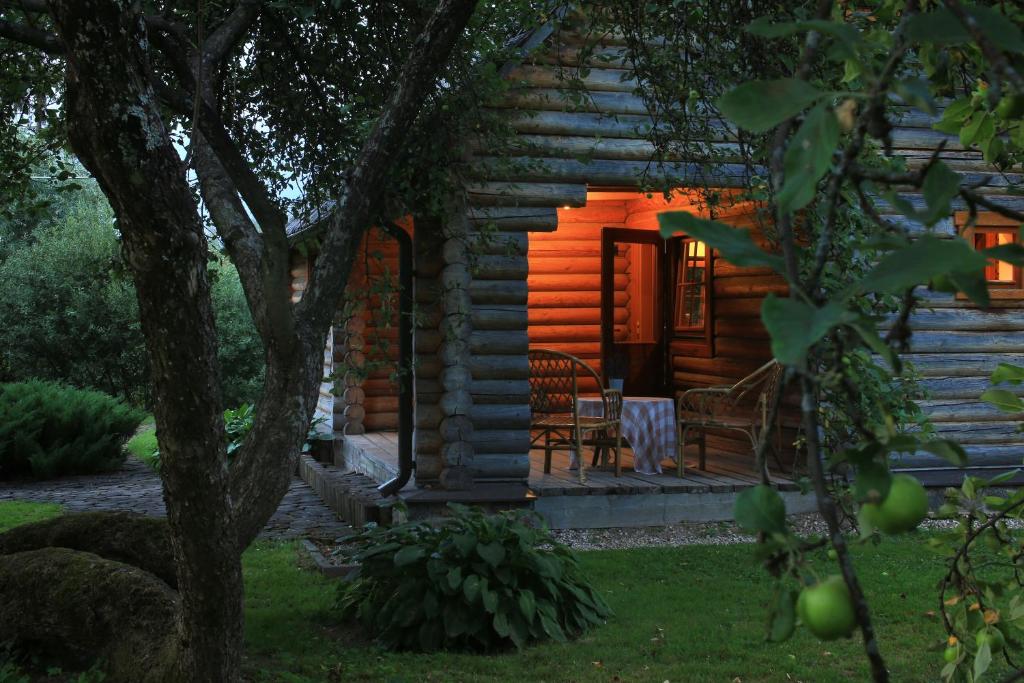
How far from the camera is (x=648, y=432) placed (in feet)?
30.0

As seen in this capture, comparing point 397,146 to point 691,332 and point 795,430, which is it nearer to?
point 795,430

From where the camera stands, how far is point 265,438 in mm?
3916

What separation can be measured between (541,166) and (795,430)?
3880 millimetres

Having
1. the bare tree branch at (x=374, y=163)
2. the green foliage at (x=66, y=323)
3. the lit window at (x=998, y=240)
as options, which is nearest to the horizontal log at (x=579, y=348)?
the lit window at (x=998, y=240)

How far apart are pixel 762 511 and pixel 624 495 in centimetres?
768

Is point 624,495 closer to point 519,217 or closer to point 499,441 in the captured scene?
point 499,441

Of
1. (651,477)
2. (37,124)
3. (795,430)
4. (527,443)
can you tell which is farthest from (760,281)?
(37,124)

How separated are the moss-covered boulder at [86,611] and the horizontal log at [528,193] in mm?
4427

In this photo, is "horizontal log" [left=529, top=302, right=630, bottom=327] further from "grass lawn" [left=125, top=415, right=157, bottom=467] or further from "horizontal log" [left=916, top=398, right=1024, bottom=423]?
"grass lawn" [left=125, top=415, right=157, bottom=467]

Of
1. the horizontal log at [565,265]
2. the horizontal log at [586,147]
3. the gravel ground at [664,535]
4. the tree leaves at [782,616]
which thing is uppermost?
the horizontal log at [586,147]

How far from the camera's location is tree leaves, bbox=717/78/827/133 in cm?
72

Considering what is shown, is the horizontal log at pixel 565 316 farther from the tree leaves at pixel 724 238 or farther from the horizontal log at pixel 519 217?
the tree leaves at pixel 724 238

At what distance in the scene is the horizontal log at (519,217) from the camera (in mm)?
8164

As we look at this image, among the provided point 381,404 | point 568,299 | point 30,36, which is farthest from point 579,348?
point 30,36
